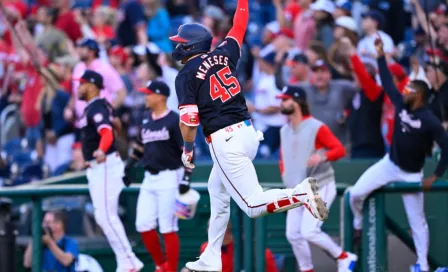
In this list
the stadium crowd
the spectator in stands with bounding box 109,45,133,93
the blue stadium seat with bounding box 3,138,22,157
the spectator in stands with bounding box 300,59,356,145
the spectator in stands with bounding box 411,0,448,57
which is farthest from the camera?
the blue stadium seat with bounding box 3,138,22,157

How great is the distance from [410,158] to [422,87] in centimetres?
65

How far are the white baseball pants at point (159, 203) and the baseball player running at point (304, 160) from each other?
105 cm

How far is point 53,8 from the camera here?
15.3 m

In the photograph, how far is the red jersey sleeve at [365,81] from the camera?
10.7 m

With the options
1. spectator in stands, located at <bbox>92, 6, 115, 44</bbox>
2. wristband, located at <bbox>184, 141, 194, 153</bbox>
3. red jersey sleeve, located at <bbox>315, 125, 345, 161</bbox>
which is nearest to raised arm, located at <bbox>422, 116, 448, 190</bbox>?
red jersey sleeve, located at <bbox>315, 125, 345, 161</bbox>

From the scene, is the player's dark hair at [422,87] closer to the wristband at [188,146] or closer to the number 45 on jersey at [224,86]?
the number 45 on jersey at [224,86]

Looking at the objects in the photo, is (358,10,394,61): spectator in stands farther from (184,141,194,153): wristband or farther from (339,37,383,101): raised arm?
(184,141,194,153): wristband

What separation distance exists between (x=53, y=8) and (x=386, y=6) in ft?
16.9

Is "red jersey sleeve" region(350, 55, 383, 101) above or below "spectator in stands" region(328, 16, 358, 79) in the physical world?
below

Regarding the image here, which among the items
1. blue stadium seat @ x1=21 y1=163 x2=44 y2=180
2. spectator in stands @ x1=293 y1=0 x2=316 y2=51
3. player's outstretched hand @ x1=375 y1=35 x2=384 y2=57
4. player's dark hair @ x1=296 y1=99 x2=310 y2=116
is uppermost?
spectator in stands @ x1=293 y1=0 x2=316 y2=51

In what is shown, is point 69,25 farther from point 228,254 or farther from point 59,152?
point 228,254

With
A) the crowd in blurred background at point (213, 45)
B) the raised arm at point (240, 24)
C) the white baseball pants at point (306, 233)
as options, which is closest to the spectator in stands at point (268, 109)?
the crowd in blurred background at point (213, 45)

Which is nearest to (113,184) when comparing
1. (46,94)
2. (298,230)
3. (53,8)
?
(298,230)

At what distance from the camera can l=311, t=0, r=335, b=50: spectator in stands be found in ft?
42.2
